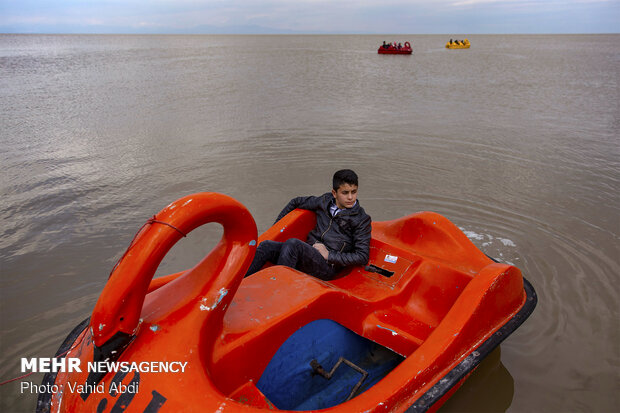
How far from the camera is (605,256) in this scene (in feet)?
13.1

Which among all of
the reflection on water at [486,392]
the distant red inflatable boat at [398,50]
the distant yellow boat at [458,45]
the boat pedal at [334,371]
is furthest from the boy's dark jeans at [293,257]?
the distant yellow boat at [458,45]

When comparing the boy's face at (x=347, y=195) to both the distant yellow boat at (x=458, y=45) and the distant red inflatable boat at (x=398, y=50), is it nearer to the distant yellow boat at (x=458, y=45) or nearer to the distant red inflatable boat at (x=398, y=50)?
the distant red inflatable boat at (x=398, y=50)

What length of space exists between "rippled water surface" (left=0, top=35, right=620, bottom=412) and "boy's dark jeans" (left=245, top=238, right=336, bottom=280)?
1.15 m

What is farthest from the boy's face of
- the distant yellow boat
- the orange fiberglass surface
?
the distant yellow boat

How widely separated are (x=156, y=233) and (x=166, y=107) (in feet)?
32.9

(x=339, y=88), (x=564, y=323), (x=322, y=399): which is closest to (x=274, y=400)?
(x=322, y=399)

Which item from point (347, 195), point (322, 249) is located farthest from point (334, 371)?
point (347, 195)

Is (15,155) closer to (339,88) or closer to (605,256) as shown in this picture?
(605,256)

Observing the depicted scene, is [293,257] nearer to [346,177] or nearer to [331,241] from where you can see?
[331,241]

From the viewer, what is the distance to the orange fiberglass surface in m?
1.70

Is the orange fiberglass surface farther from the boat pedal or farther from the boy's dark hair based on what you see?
the boy's dark hair

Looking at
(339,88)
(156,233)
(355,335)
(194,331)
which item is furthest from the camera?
(339,88)

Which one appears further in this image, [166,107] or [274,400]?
[166,107]

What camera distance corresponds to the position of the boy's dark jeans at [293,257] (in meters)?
2.77
